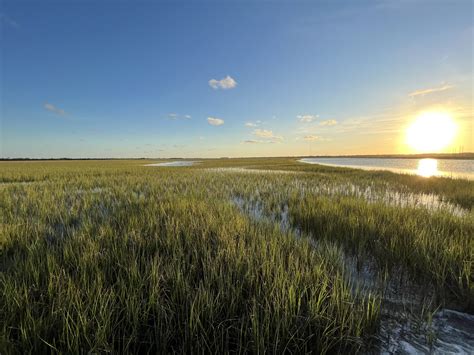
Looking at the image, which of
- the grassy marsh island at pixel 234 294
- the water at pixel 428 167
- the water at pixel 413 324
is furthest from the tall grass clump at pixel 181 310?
Answer: the water at pixel 428 167

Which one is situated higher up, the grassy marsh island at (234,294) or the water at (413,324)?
the grassy marsh island at (234,294)

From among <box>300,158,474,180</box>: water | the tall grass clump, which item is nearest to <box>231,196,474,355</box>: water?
the tall grass clump

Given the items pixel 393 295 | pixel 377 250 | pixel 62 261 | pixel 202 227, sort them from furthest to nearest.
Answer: pixel 202 227 → pixel 377 250 → pixel 62 261 → pixel 393 295

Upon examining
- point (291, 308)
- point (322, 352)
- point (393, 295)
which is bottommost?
point (393, 295)

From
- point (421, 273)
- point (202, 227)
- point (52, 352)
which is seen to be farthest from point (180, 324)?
point (421, 273)

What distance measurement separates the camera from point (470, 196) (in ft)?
27.4

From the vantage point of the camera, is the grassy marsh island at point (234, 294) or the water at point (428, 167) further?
the water at point (428, 167)

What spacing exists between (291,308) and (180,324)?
104 cm

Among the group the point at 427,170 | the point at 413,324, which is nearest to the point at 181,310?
the point at 413,324

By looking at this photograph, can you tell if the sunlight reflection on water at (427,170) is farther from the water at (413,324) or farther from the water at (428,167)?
the water at (413,324)

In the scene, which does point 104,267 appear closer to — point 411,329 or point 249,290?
point 249,290

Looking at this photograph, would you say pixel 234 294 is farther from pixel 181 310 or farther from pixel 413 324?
pixel 413 324

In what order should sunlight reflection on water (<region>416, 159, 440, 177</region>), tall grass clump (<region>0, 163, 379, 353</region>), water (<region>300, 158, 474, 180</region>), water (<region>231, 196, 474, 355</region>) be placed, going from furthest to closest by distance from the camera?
water (<region>300, 158, 474, 180</region>)
sunlight reflection on water (<region>416, 159, 440, 177</region>)
water (<region>231, 196, 474, 355</region>)
tall grass clump (<region>0, 163, 379, 353</region>)

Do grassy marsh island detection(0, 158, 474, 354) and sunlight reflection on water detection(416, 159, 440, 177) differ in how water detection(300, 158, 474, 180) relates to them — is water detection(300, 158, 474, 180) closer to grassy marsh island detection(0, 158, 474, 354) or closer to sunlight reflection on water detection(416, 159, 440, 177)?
sunlight reflection on water detection(416, 159, 440, 177)
